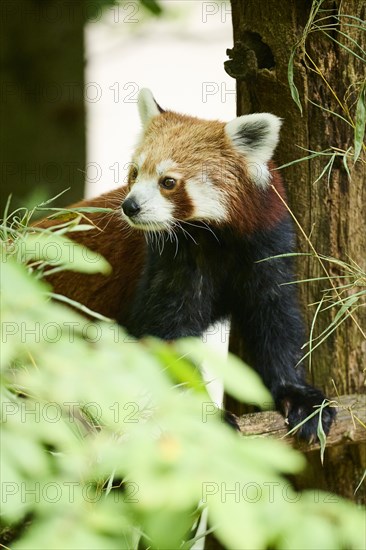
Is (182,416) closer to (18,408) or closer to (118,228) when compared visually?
(18,408)

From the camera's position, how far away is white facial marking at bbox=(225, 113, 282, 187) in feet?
12.9

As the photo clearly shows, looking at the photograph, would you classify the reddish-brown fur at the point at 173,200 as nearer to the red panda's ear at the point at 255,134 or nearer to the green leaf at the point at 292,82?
the red panda's ear at the point at 255,134

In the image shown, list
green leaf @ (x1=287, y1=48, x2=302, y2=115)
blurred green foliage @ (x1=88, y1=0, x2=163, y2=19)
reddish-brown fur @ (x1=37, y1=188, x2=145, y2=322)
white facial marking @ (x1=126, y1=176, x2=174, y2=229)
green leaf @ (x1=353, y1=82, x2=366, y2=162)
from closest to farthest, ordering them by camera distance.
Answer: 1. green leaf @ (x1=353, y1=82, x2=366, y2=162)
2. green leaf @ (x1=287, y1=48, x2=302, y2=115)
3. white facial marking @ (x1=126, y1=176, x2=174, y2=229)
4. reddish-brown fur @ (x1=37, y1=188, x2=145, y2=322)
5. blurred green foliage @ (x1=88, y1=0, x2=163, y2=19)

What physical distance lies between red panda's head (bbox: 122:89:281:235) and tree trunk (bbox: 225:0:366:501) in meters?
0.20

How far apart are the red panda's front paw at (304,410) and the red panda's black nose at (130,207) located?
122cm

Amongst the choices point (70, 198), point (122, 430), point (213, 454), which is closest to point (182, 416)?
point (213, 454)

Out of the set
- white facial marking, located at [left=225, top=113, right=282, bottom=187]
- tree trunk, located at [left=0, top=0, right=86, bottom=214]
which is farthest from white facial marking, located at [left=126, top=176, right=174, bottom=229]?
tree trunk, located at [left=0, top=0, right=86, bottom=214]

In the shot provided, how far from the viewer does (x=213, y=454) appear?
1247mm

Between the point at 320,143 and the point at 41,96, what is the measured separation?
2.97 metres

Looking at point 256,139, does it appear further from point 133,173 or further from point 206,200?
point 133,173

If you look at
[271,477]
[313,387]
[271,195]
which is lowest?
[313,387]

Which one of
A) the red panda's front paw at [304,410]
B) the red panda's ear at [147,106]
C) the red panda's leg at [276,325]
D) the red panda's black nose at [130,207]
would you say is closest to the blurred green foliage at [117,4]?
the red panda's ear at [147,106]

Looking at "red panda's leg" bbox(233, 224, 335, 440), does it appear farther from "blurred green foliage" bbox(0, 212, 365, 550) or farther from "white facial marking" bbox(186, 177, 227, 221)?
"blurred green foliage" bbox(0, 212, 365, 550)

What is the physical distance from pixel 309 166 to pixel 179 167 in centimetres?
68
